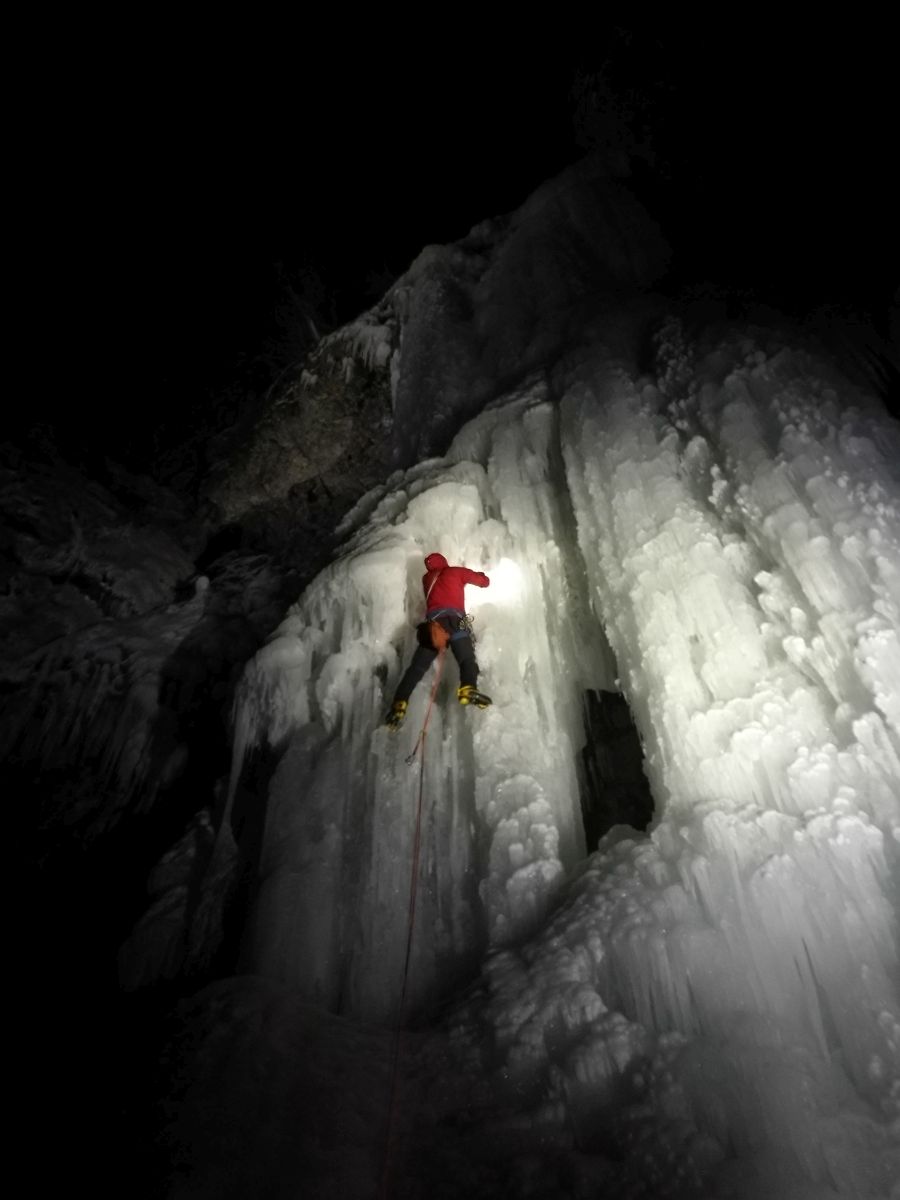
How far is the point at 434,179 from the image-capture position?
12.0m

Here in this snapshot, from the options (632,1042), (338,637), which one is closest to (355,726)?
(338,637)

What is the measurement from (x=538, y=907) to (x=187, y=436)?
32.0 ft

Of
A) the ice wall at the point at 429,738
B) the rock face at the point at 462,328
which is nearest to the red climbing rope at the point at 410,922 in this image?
the ice wall at the point at 429,738

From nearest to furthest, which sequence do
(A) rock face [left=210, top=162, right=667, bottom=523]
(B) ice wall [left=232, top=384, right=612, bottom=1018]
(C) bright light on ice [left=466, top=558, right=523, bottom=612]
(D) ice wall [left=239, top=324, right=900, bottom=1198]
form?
1. (D) ice wall [left=239, top=324, right=900, bottom=1198]
2. (B) ice wall [left=232, top=384, right=612, bottom=1018]
3. (C) bright light on ice [left=466, top=558, right=523, bottom=612]
4. (A) rock face [left=210, top=162, right=667, bottom=523]

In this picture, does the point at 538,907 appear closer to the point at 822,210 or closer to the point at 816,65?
the point at 822,210

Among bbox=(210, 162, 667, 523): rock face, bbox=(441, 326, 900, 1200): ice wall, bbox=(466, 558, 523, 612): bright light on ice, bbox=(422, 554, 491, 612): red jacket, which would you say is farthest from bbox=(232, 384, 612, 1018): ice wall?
bbox=(210, 162, 667, 523): rock face

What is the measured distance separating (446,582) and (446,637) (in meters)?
0.42

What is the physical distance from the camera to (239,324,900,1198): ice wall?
8.53ft

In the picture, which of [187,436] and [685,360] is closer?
[685,360]

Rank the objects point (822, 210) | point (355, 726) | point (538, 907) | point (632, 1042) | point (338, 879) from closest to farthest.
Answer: point (632, 1042), point (538, 907), point (338, 879), point (355, 726), point (822, 210)

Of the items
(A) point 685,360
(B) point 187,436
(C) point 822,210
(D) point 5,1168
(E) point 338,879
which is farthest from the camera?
(B) point 187,436

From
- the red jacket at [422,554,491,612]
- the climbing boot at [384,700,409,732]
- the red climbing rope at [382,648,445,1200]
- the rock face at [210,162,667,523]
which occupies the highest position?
the rock face at [210,162,667,523]

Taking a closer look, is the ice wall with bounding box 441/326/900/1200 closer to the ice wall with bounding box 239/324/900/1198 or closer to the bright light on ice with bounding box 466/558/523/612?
the ice wall with bounding box 239/324/900/1198

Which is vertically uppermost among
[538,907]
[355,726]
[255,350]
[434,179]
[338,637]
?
[434,179]
